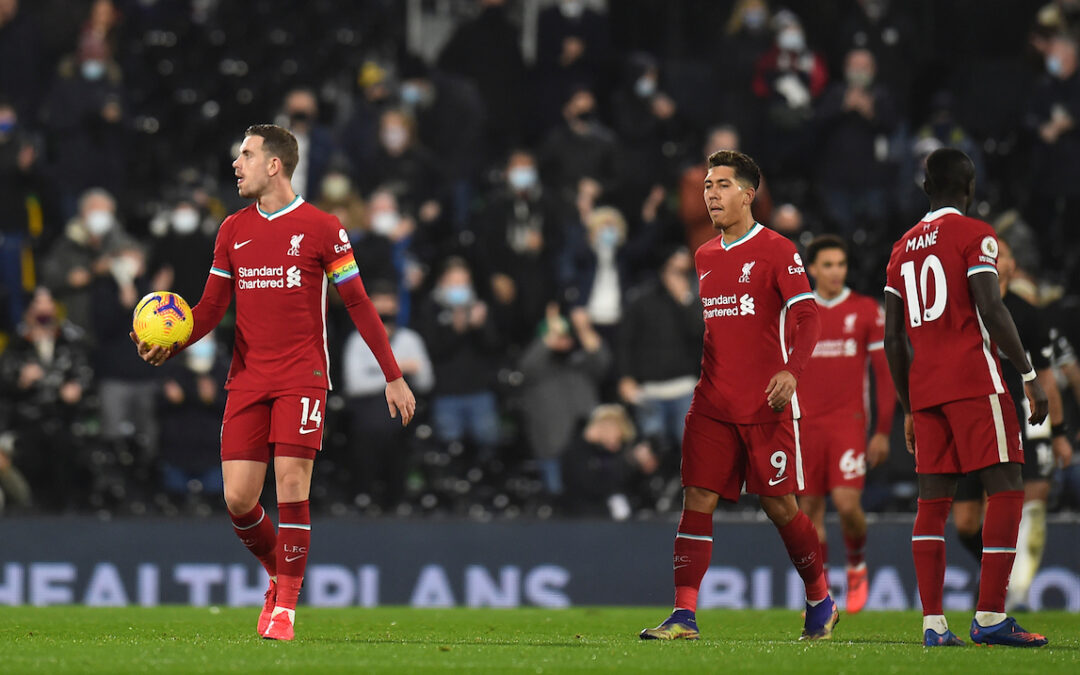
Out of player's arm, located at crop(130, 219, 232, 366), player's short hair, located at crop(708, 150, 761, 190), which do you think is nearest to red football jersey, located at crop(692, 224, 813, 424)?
player's short hair, located at crop(708, 150, 761, 190)

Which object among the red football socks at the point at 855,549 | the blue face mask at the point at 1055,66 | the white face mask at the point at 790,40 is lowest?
the red football socks at the point at 855,549

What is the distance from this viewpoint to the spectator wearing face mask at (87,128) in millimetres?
16234

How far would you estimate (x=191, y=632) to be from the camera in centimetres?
871

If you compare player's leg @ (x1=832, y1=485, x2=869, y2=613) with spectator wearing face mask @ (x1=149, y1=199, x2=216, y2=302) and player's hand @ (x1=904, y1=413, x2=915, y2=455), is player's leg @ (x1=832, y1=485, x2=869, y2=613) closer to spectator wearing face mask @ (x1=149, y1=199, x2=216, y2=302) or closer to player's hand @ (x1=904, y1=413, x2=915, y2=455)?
player's hand @ (x1=904, y1=413, x2=915, y2=455)

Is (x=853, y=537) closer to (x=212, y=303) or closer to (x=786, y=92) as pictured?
(x=212, y=303)

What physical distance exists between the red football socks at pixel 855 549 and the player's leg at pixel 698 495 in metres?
3.37

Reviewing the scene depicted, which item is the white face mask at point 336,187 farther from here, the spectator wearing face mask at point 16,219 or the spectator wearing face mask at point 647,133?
the spectator wearing face mask at point 16,219

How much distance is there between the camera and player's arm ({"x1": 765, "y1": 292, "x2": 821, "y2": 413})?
24.1ft

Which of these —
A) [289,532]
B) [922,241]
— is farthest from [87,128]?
[922,241]

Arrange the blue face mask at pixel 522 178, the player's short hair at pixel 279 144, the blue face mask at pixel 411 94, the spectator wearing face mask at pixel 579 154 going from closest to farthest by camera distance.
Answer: the player's short hair at pixel 279 144 < the blue face mask at pixel 522 178 < the spectator wearing face mask at pixel 579 154 < the blue face mask at pixel 411 94

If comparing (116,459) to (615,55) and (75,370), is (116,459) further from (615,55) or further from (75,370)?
(615,55)

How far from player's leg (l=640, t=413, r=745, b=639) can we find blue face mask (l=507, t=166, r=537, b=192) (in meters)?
8.09

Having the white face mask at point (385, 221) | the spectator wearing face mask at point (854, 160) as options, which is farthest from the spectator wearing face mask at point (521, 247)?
the spectator wearing face mask at point (854, 160)

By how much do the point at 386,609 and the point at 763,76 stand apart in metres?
7.19
